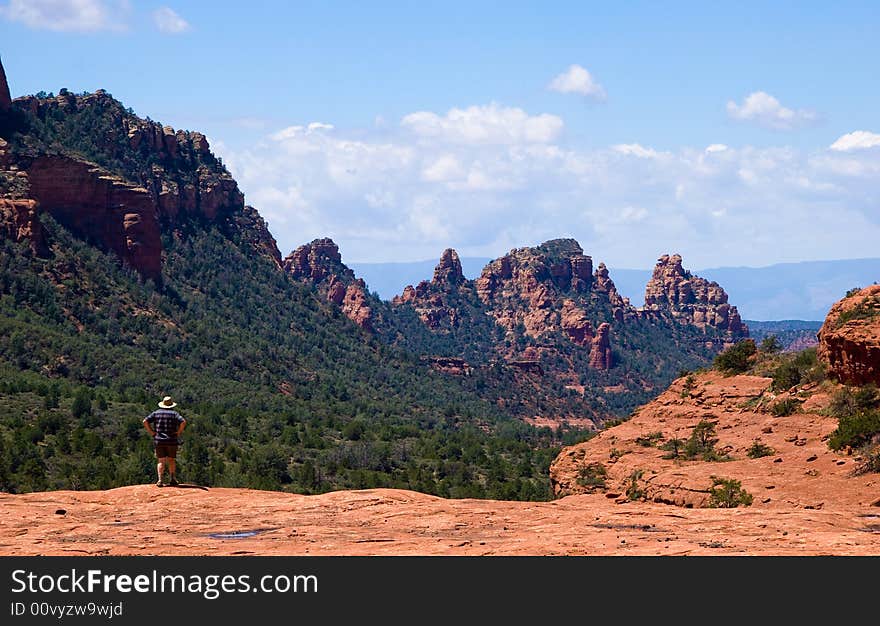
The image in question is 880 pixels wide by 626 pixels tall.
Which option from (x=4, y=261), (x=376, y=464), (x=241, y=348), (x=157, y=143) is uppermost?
(x=157, y=143)

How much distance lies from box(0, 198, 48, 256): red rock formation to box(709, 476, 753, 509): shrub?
311ft

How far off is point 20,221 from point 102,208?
58.4 feet

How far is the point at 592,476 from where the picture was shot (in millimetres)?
39000

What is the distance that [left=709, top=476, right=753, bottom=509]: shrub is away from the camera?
29359 millimetres

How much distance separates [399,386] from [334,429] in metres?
45.9

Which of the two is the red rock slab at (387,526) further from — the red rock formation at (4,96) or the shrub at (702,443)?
the red rock formation at (4,96)

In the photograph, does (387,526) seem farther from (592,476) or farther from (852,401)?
(852,401)

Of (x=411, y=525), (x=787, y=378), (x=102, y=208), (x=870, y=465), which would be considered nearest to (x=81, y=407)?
(x=102, y=208)

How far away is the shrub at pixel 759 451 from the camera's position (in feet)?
116

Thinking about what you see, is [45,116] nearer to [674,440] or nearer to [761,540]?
[674,440]
